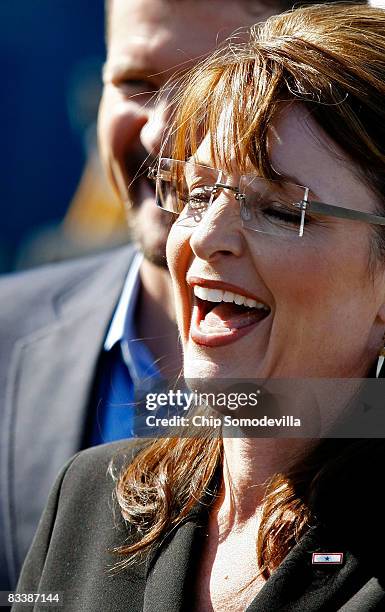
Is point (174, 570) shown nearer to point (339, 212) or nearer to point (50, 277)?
point (339, 212)

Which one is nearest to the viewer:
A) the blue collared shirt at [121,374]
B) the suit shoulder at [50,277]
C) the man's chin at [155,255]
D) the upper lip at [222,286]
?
the upper lip at [222,286]

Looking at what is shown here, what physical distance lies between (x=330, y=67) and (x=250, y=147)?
0.20 metres

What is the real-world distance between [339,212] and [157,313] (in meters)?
1.31

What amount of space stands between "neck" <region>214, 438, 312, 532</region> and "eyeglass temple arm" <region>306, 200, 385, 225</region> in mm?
408

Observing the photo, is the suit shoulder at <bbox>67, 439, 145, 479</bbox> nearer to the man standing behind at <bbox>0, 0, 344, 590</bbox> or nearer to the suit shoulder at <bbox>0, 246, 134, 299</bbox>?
the man standing behind at <bbox>0, 0, 344, 590</bbox>

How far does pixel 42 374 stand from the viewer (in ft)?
Result: 9.30

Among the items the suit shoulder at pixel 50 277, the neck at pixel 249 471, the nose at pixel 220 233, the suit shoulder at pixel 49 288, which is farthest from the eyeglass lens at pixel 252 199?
the suit shoulder at pixel 50 277

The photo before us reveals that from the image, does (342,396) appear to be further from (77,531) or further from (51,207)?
(51,207)

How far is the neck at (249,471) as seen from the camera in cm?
172

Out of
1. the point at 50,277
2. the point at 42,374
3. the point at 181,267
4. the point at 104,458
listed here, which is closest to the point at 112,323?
the point at 42,374

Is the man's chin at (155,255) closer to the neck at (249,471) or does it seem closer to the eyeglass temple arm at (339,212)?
the neck at (249,471)

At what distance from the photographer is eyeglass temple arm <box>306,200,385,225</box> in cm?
160

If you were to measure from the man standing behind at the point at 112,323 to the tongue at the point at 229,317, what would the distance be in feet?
2.40

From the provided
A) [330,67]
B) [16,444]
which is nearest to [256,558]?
[330,67]
